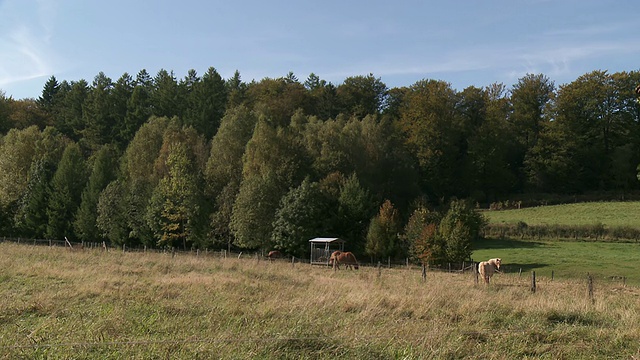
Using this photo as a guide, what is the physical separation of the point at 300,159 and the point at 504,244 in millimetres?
21560

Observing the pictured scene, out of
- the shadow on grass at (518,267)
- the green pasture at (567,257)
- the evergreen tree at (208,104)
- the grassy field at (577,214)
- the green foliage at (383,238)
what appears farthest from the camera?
the evergreen tree at (208,104)

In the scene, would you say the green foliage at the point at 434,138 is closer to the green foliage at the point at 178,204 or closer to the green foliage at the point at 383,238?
the green foliage at the point at 383,238

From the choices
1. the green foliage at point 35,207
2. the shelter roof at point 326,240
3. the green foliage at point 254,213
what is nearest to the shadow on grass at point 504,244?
the shelter roof at point 326,240

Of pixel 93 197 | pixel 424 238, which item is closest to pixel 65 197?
pixel 93 197

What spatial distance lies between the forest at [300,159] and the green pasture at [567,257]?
3.48 meters

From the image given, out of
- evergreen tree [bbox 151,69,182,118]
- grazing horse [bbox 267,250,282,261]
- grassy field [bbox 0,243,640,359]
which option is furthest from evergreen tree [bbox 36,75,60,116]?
grassy field [bbox 0,243,640,359]

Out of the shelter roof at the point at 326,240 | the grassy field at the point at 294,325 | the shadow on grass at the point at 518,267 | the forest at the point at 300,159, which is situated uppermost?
the forest at the point at 300,159

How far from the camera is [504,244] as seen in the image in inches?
1924

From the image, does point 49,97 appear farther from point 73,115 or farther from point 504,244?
point 504,244

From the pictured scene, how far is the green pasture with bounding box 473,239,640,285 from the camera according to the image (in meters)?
32.0

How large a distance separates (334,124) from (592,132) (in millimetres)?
42636

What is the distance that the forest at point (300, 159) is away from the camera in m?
43.9

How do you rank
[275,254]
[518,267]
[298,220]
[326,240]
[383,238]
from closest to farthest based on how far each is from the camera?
[518,267] → [326,240] → [383,238] → [275,254] → [298,220]

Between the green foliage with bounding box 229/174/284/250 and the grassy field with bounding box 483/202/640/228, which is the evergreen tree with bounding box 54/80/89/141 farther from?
the grassy field with bounding box 483/202/640/228
